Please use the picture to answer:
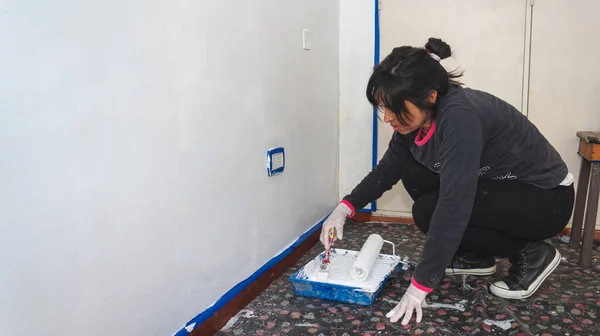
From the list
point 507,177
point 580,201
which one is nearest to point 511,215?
point 507,177

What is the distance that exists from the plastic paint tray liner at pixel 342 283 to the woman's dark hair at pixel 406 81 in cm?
53

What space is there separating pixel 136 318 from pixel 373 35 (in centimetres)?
171

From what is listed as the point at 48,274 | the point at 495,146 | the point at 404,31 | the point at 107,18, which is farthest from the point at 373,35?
the point at 48,274

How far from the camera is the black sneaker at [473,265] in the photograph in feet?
5.63

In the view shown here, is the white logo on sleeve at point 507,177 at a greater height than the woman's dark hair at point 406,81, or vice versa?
the woman's dark hair at point 406,81

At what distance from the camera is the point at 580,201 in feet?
6.64

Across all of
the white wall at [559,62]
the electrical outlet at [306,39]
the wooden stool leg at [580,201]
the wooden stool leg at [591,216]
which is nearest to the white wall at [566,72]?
the white wall at [559,62]

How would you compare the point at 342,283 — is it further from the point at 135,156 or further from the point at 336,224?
the point at 135,156

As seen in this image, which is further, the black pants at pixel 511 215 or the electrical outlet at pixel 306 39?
the electrical outlet at pixel 306 39

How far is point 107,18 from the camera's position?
3.27 ft

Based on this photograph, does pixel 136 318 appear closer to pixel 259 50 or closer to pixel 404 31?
pixel 259 50

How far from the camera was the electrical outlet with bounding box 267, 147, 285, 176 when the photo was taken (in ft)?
5.70

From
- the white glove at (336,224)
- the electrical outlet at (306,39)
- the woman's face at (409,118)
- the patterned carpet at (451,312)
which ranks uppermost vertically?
the electrical outlet at (306,39)

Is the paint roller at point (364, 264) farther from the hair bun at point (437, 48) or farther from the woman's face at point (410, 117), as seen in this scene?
the hair bun at point (437, 48)
